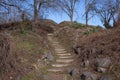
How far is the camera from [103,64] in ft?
24.5

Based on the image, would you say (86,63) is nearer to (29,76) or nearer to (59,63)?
(59,63)

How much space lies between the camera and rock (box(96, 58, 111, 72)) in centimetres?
735

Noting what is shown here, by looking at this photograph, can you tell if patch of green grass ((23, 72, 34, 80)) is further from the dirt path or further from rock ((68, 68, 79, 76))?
rock ((68, 68, 79, 76))

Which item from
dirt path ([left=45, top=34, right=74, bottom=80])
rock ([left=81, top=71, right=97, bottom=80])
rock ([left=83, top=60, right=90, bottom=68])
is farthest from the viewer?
rock ([left=83, top=60, right=90, bottom=68])

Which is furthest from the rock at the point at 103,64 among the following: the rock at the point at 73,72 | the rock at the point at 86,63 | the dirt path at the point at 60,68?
the dirt path at the point at 60,68

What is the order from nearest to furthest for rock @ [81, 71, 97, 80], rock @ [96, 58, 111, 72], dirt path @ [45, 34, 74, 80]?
rock @ [81, 71, 97, 80] → rock @ [96, 58, 111, 72] → dirt path @ [45, 34, 74, 80]

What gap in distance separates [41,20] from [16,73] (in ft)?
49.4

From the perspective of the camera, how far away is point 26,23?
54.9 ft

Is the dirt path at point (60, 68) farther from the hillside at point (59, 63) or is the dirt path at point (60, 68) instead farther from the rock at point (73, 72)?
the rock at point (73, 72)

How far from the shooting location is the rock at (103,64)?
7348 mm

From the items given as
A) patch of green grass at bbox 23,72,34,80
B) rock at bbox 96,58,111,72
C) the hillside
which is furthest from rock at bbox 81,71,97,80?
patch of green grass at bbox 23,72,34,80

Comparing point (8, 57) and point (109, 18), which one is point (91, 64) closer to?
point (8, 57)

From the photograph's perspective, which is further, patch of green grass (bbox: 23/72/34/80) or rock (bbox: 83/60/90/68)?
rock (bbox: 83/60/90/68)

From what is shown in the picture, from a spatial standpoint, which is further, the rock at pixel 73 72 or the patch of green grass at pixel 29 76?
the rock at pixel 73 72
